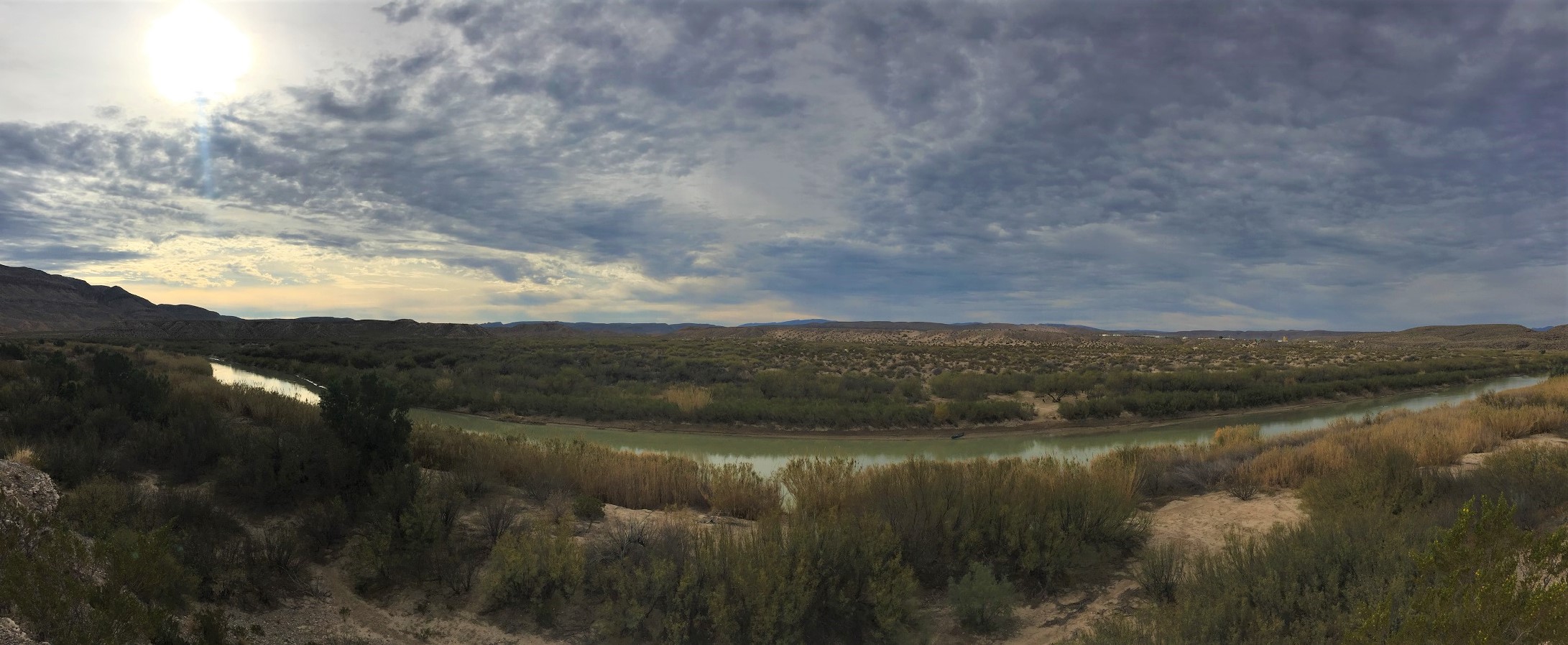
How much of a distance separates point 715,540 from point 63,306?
6370 inches

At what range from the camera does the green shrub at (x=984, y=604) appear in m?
5.62

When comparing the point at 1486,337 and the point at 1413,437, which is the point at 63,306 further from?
the point at 1486,337

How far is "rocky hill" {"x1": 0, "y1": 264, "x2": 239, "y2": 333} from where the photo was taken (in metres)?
100

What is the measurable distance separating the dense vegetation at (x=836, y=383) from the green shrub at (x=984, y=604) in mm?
8377

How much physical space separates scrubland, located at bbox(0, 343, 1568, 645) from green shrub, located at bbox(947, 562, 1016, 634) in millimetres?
21

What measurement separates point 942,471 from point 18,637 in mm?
7805

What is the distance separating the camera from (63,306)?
113m

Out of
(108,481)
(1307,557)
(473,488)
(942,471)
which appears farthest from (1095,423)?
(108,481)

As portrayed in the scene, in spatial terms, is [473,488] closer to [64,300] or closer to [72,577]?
[72,577]

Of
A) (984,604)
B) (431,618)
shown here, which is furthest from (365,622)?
(984,604)

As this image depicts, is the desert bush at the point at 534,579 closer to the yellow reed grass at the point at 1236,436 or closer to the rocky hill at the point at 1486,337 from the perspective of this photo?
the yellow reed grass at the point at 1236,436

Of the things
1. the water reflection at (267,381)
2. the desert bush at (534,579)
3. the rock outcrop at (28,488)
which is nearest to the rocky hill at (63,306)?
the water reflection at (267,381)

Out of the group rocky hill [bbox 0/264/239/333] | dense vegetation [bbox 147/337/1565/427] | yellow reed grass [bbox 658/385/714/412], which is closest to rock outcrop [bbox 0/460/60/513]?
dense vegetation [bbox 147/337/1565/427]

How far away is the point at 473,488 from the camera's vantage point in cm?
830
